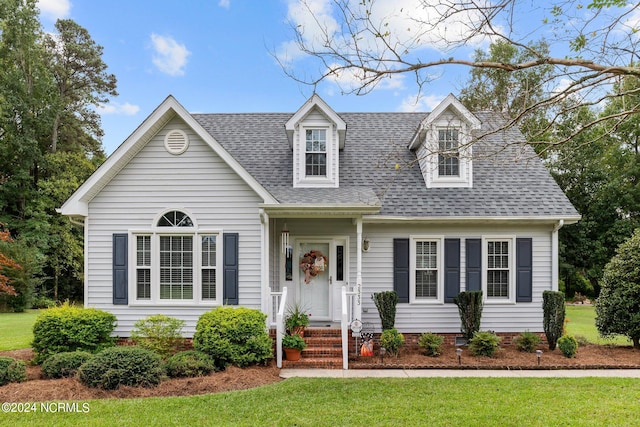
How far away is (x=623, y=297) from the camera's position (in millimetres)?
9703

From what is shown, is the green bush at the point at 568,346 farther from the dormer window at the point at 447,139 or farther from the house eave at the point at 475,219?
the dormer window at the point at 447,139

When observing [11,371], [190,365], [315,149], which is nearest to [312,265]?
[315,149]

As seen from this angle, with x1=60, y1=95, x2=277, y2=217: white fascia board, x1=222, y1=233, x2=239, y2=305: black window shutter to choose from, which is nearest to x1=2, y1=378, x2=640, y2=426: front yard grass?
x1=222, y1=233, x2=239, y2=305: black window shutter

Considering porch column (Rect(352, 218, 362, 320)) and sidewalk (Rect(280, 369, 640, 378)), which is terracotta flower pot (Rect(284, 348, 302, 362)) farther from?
porch column (Rect(352, 218, 362, 320))

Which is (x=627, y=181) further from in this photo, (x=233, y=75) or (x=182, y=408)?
(x=182, y=408)

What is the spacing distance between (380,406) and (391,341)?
3026 mm

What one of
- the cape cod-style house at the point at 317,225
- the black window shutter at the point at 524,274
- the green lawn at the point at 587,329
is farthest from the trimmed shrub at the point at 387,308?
the green lawn at the point at 587,329

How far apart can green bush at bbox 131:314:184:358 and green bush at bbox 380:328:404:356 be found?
14.5 ft

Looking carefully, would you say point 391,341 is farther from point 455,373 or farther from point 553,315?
point 553,315

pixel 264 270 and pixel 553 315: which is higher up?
pixel 264 270

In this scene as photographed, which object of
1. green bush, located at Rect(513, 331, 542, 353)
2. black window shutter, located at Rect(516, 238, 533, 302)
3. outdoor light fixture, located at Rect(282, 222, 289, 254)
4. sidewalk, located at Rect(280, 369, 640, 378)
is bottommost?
sidewalk, located at Rect(280, 369, 640, 378)

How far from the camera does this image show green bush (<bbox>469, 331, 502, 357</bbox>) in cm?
892

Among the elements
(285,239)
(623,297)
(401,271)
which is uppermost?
(285,239)

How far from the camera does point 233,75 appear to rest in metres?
14.9
